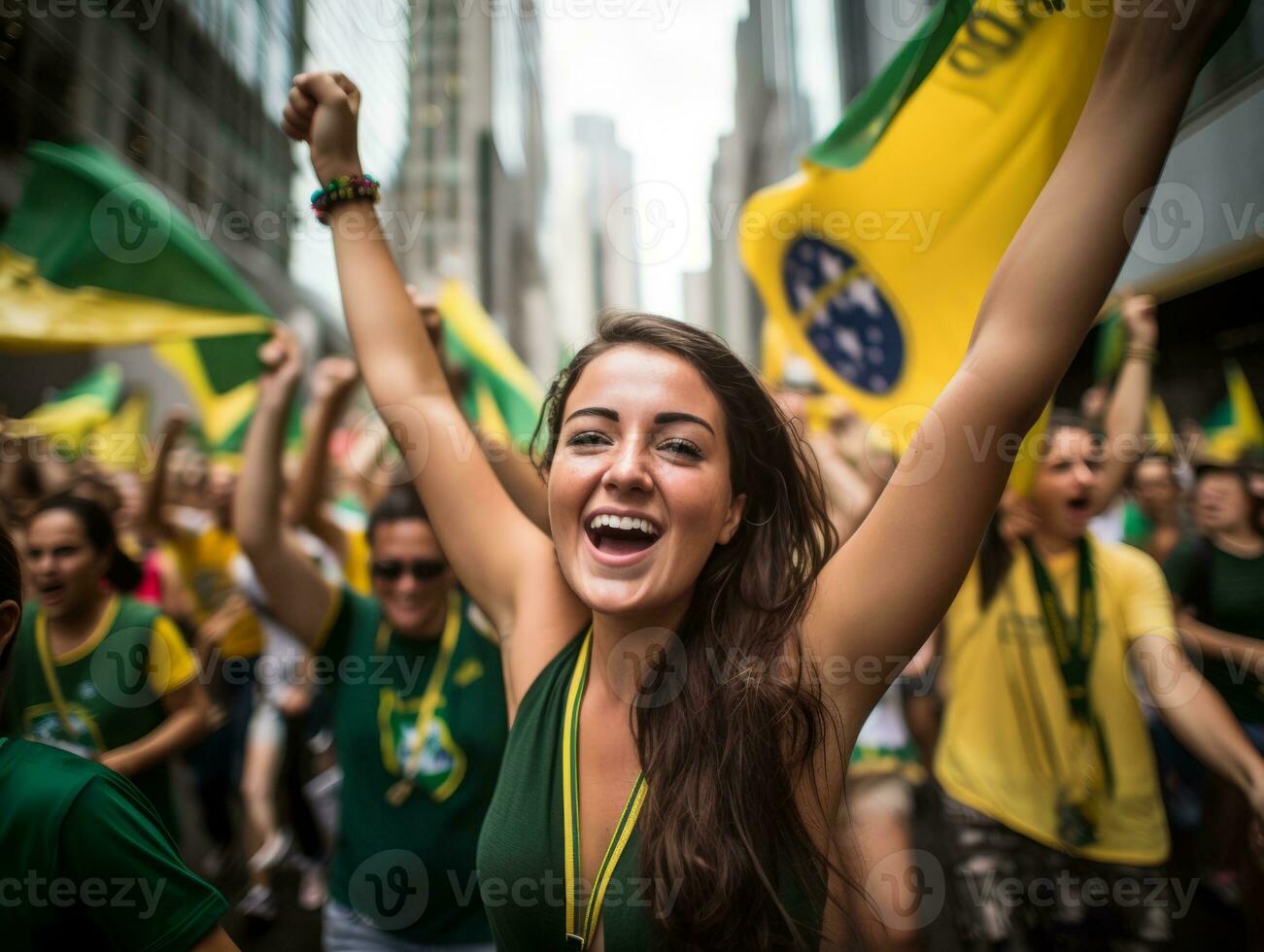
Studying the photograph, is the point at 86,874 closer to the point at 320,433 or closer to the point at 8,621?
the point at 8,621

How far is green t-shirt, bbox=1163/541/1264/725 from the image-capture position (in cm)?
305

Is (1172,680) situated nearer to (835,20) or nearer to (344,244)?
(344,244)

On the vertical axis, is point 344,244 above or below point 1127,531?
above

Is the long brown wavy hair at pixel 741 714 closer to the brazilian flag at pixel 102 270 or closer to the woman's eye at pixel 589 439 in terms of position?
the woman's eye at pixel 589 439

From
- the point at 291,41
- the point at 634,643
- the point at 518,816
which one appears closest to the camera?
the point at 518,816

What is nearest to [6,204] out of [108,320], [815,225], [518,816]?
[108,320]

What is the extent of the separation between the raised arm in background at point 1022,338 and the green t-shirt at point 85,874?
1015 millimetres

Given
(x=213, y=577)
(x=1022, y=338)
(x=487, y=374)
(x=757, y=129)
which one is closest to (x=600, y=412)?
(x=1022, y=338)

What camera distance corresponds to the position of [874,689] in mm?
1339

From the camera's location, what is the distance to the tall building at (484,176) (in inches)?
957

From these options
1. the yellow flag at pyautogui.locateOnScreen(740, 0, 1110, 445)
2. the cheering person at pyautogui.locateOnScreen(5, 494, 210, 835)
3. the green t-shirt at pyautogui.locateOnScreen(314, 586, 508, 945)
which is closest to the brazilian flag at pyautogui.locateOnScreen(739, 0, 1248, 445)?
the yellow flag at pyautogui.locateOnScreen(740, 0, 1110, 445)

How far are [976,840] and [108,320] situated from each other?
3.82 metres

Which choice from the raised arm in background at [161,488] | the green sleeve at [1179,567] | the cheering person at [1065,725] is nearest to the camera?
the cheering person at [1065,725]

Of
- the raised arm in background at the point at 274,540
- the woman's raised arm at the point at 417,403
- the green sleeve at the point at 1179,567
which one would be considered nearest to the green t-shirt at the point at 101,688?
the raised arm in background at the point at 274,540
